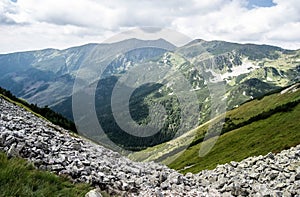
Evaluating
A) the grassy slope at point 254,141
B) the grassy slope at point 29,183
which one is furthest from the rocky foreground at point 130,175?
the grassy slope at point 254,141

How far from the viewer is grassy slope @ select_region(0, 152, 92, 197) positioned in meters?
11.2

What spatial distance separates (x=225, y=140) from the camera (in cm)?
16438

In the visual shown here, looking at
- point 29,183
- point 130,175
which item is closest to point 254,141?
point 130,175

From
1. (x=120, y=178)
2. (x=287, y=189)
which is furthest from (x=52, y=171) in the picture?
(x=287, y=189)

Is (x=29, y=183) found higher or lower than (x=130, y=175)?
higher

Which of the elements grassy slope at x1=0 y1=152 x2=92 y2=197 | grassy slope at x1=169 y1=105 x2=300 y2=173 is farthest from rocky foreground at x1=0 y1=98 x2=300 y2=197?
grassy slope at x1=169 y1=105 x2=300 y2=173

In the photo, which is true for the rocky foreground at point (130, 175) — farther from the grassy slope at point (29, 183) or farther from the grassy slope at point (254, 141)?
the grassy slope at point (254, 141)

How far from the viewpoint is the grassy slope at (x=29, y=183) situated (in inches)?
→ 441

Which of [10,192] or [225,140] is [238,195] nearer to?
[10,192]

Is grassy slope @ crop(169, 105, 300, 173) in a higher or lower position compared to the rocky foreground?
lower

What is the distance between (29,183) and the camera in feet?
40.2

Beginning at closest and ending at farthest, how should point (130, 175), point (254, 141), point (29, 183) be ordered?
point (29, 183) → point (130, 175) → point (254, 141)

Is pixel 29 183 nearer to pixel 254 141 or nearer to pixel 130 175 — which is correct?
pixel 130 175

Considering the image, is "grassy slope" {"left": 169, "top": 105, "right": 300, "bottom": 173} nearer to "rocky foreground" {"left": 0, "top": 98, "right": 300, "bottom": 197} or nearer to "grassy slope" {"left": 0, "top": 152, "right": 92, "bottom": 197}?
"rocky foreground" {"left": 0, "top": 98, "right": 300, "bottom": 197}
